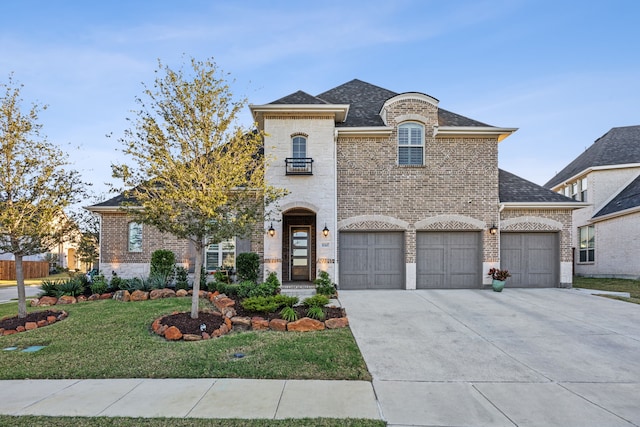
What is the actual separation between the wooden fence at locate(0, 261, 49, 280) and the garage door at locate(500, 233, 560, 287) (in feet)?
98.0

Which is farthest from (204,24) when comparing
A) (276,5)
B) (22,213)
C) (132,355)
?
(132,355)

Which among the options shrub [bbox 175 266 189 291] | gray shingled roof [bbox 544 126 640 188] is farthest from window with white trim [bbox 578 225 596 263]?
shrub [bbox 175 266 189 291]

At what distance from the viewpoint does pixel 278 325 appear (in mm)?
7723

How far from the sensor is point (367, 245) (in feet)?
43.1

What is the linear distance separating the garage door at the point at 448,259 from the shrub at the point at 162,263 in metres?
9.49

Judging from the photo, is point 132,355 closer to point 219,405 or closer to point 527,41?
point 219,405

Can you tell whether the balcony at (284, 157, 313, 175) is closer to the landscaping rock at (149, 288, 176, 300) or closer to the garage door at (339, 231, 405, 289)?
the garage door at (339, 231, 405, 289)

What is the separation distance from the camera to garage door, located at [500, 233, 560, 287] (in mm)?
13445

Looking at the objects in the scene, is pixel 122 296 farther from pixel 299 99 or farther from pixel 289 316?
pixel 299 99

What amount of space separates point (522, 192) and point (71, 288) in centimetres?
1714

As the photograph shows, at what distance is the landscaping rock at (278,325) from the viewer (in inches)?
303

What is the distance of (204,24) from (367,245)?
920 centimetres

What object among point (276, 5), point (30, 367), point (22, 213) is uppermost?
point (276, 5)

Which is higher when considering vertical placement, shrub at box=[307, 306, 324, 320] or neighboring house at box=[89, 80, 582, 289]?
neighboring house at box=[89, 80, 582, 289]
